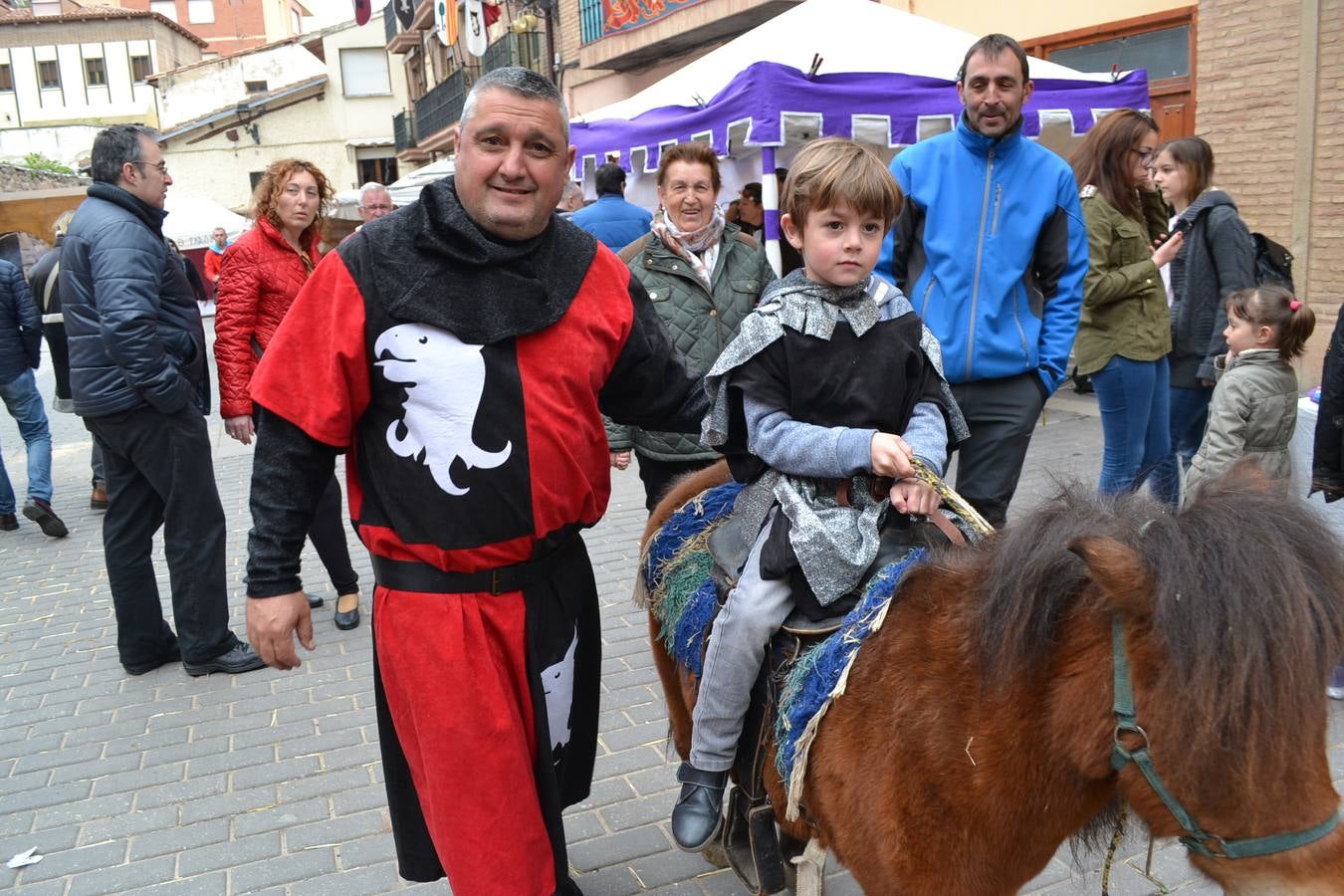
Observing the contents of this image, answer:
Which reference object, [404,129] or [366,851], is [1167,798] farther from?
[404,129]

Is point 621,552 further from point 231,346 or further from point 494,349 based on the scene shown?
point 494,349

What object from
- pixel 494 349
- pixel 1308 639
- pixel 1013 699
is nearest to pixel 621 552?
pixel 494 349

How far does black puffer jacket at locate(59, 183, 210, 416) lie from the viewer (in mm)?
4750

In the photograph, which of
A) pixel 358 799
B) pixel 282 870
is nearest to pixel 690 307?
pixel 358 799

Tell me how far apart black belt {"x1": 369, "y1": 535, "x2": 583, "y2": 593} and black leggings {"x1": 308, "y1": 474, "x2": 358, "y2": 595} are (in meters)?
3.32

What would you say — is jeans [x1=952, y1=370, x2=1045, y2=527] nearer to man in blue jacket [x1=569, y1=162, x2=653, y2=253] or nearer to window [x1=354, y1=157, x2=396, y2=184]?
man in blue jacket [x1=569, y1=162, x2=653, y2=253]

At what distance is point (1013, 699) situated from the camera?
73.7 inches

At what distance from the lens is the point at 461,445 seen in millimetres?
2330

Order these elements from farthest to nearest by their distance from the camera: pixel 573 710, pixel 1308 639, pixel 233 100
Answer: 1. pixel 233 100
2. pixel 573 710
3. pixel 1308 639

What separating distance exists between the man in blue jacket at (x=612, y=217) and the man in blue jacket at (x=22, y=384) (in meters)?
4.89

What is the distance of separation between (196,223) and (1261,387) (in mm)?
29888


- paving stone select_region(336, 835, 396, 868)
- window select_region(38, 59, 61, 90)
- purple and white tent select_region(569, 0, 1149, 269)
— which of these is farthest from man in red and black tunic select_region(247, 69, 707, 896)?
window select_region(38, 59, 61, 90)

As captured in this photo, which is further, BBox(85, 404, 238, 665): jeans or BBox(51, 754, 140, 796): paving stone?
BBox(85, 404, 238, 665): jeans

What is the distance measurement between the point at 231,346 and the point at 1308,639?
4.98 metres
